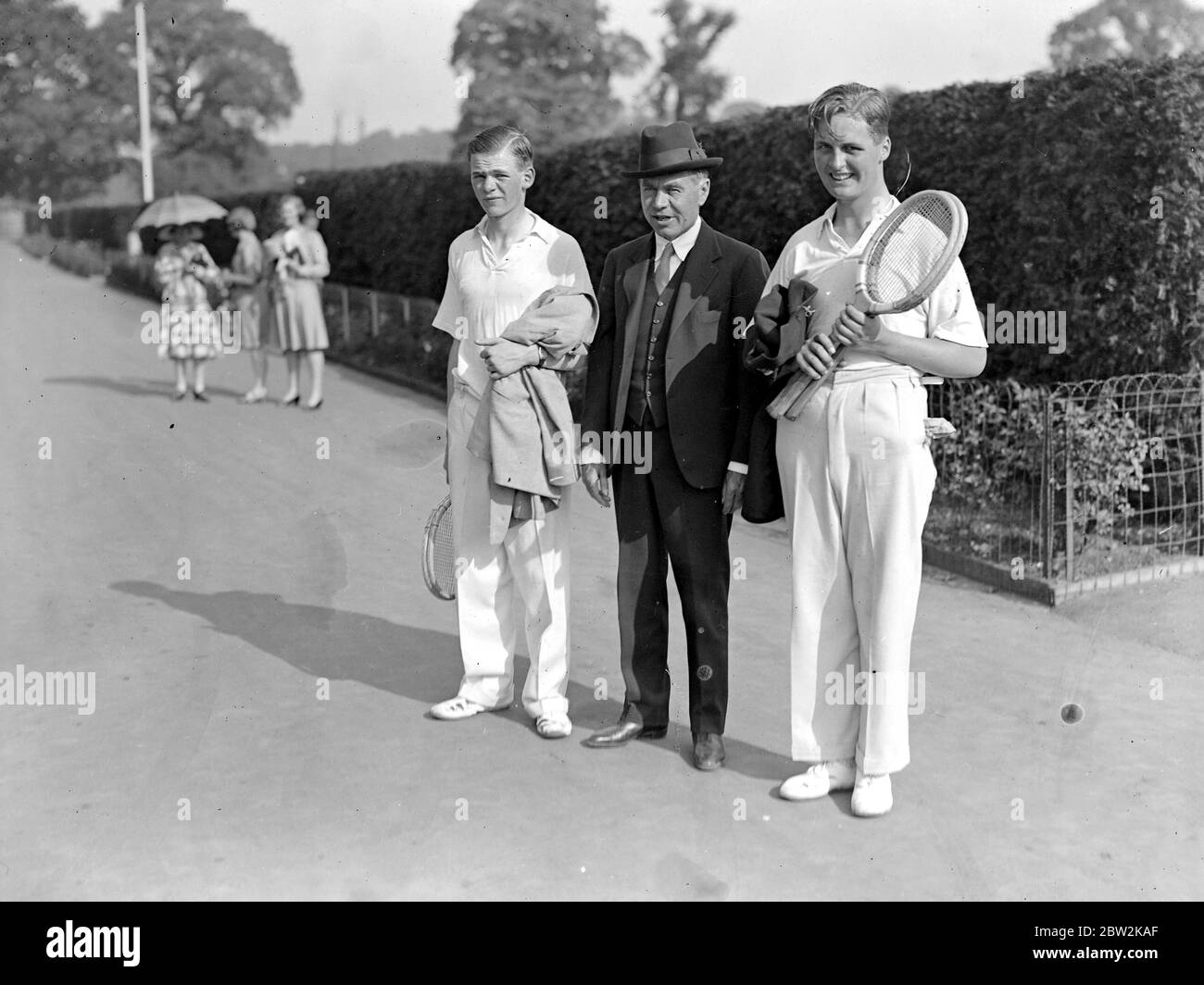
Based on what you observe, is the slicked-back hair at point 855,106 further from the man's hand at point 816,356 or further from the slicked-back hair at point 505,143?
the slicked-back hair at point 505,143

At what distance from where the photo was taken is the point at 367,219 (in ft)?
80.2

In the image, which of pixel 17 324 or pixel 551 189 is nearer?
pixel 551 189

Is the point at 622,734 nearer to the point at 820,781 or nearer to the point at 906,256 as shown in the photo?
the point at 820,781

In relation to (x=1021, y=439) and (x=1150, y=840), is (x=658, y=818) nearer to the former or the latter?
(x=1150, y=840)

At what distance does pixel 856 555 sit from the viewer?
190 inches

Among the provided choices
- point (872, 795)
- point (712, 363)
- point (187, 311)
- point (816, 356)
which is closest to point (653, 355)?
point (712, 363)

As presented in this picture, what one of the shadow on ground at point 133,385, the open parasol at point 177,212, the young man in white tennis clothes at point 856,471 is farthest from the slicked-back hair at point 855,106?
the open parasol at point 177,212

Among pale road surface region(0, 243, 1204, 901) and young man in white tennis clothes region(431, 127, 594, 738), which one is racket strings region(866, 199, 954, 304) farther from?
pale road surface region(0, 243, 1204, 901)

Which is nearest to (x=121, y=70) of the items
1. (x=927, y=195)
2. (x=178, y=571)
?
(x=178, y=571)

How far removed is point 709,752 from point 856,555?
969 mm
